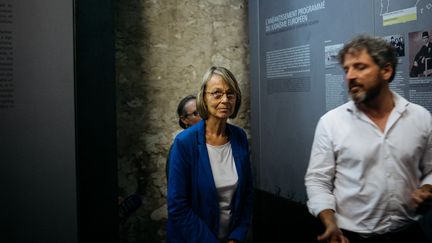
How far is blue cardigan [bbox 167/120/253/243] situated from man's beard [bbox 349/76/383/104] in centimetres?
82

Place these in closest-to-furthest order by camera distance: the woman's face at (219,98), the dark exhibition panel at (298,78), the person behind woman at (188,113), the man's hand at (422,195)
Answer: the man's hand at (422,195) → the woman's face at (219,98) → the dark exhibition panel at (298,78) → the person behind woman at (188,113)

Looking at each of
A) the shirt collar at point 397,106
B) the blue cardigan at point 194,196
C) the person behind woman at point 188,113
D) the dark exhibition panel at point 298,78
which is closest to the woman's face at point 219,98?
the blue cardigan at point 194,196

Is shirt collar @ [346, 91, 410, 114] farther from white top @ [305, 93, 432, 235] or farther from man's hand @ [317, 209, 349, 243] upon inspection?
man's hand @ [317, 209, 349, 243]

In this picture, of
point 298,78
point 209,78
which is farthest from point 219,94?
point 298,78

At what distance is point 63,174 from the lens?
275 centimetres

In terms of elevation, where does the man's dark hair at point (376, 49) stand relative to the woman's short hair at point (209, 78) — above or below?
above

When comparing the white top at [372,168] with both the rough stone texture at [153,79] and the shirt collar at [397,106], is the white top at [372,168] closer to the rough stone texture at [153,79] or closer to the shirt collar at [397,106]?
the shirt collar at [397,106]

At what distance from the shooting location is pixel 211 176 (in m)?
2.38

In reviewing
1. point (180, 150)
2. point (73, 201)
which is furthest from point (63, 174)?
point (180, 150)

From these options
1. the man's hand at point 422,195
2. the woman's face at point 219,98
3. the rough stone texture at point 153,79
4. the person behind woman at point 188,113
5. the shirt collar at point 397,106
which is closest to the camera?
the man's hand at point 422,195

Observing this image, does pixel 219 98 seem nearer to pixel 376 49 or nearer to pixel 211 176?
pixel 211 176

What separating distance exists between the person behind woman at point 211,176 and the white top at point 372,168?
0.47m

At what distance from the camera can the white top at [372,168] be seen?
212 centimetres

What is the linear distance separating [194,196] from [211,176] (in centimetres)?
16
